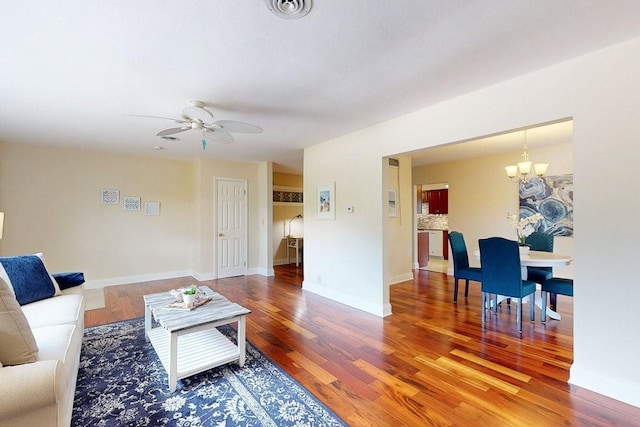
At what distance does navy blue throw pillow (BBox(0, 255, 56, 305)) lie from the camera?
2551 millimetres

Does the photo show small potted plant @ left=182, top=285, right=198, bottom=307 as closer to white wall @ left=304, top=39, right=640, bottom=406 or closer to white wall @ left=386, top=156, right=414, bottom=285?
white wall @ left=304, top=39, right=640, bottom=406

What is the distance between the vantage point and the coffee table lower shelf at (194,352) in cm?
225

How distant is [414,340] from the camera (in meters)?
3.02

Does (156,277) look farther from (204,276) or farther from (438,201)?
(438,201)

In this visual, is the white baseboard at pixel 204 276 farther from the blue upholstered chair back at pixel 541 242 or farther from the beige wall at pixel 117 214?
the blue upholstered chair back at pixel 541 242

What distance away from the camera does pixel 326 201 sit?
15.3 feet

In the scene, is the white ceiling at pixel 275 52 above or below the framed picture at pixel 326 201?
above

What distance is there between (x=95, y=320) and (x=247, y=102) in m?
3.21

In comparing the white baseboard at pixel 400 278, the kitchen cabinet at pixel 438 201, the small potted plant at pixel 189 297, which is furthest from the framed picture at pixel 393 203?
the kitchen cabinet at pixel 438 201

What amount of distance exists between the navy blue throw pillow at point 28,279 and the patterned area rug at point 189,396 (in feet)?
2.18

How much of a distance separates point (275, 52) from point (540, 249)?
15.0ft

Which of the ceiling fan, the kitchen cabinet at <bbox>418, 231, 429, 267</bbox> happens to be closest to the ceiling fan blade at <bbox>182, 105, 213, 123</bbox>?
the ceiling fan

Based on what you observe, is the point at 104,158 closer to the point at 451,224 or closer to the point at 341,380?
the point at 341,380

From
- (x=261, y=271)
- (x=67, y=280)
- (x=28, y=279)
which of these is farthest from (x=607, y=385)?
(x=261, y=271)
